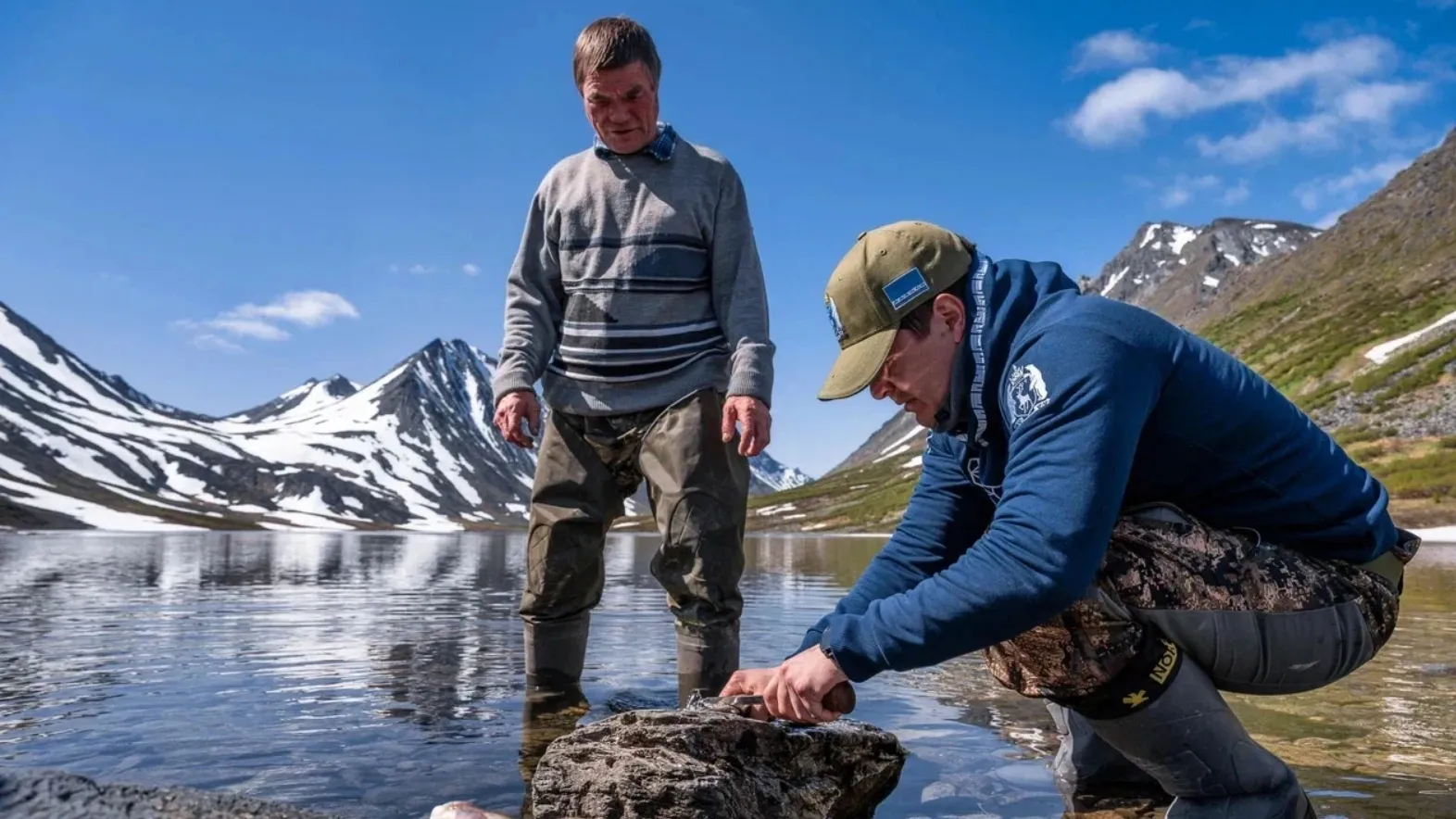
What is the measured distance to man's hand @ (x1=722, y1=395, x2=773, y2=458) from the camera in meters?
5.19

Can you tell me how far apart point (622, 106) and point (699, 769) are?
150 inches

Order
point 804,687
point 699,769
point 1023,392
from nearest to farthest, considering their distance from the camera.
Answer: point 1023,392
point 804,687
point 699,769

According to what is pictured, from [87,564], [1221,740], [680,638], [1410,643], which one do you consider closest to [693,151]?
[680,638]

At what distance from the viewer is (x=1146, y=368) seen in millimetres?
2855

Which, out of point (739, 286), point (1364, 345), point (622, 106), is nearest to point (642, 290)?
point (739, 286)

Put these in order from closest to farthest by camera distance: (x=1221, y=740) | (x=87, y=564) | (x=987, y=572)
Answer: (x=987, y=572) → (x=1221, y=740) → (x=87, y=564)

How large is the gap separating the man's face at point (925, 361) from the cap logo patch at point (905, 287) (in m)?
0.08

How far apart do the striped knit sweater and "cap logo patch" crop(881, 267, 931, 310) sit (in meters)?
2.34

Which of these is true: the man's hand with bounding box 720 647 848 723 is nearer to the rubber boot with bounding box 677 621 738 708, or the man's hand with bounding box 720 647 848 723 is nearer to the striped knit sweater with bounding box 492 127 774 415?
the rubber boot with bounding box 677 621 738 708

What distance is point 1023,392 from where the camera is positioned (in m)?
2.87

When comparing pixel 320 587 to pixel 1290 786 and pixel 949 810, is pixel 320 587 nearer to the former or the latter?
pixel 949 810

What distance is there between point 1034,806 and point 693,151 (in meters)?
4.06

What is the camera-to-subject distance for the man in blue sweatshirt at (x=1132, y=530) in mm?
2793

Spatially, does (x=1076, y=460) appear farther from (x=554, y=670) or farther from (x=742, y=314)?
(x=554, y=670)
